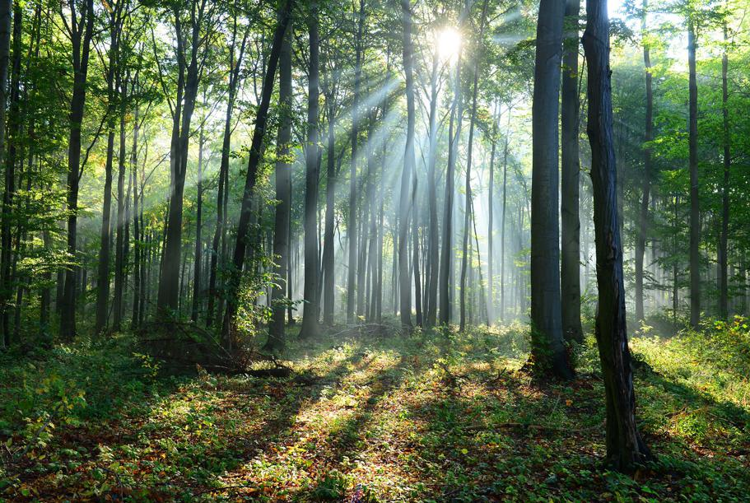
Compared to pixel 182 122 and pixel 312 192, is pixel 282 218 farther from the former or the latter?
pixel 182 122

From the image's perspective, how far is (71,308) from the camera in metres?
15.0

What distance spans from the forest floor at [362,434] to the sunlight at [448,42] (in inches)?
586

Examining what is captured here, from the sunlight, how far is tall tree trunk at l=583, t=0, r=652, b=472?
635 inches

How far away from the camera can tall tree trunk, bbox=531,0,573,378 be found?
8719mm

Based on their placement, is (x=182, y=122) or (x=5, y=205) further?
(x=182, y=122)

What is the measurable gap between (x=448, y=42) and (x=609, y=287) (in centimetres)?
1809

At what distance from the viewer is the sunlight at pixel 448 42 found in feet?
62.7

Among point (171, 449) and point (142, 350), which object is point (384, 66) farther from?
point (171, 449)

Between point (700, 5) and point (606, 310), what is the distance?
1610 cm

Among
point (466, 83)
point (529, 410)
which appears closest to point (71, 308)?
point (529, 410)

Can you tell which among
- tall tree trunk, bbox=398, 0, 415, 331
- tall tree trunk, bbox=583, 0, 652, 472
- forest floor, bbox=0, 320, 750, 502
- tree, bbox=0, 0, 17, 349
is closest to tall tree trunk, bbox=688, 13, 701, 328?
forest floor, bbox=0, 320, 750, 502

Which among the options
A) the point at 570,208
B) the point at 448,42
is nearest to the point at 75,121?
the point at 448,42

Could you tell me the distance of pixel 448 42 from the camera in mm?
19609

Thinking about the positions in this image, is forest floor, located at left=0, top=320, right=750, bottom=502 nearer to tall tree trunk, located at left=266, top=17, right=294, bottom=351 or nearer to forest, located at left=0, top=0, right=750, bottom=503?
forest, located at left=0, top=0, right=750, bottom=503
